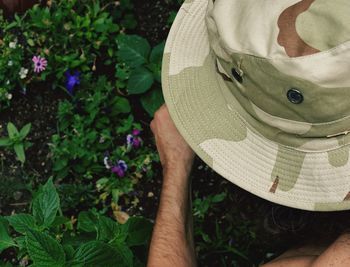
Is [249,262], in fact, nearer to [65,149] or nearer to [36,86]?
[65,149]

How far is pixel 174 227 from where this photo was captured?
1.64 m

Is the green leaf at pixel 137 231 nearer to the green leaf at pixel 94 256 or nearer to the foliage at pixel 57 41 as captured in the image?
the green leaf at pixel 94 256

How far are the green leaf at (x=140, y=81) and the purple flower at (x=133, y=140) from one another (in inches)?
4.9

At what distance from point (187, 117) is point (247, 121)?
0.14m

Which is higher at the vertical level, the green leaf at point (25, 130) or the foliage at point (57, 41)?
the foliage at point (57, 41)

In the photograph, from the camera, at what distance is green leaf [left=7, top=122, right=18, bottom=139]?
7.02 ft

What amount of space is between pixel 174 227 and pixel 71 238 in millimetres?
256

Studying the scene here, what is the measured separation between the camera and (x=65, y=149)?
81.3 inches

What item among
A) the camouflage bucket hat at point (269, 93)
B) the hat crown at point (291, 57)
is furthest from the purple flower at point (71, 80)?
the hat crown at point (291, 57)

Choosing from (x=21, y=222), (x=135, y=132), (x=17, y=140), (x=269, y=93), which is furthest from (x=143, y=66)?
(x=269, y=93)

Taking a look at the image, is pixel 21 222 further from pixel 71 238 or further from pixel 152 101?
pixel 152 101

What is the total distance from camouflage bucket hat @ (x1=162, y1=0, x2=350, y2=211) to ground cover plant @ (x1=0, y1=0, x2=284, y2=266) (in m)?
0.67

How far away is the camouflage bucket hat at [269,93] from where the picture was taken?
1099 mm

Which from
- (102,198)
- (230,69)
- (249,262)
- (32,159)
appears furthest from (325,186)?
(32,159)
